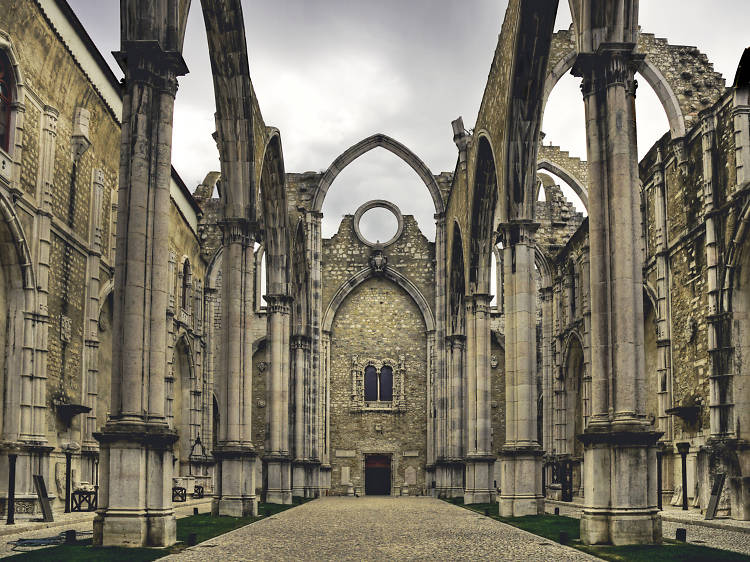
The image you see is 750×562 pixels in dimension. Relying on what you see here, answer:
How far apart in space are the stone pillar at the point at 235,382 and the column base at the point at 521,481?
17.3ft

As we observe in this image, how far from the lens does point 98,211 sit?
21.9m

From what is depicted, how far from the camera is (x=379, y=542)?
41.3ft

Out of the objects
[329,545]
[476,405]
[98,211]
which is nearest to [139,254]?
[329,545]

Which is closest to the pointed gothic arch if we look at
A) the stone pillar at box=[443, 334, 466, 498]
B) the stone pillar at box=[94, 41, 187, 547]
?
the stone pillar at box=[443, 334, 466, 498]

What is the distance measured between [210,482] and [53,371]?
1614 centimetres

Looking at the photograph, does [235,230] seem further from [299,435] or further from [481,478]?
[299,435]

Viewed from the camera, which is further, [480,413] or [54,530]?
[480,413]

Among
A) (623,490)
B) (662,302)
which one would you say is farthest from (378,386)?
(623,490)

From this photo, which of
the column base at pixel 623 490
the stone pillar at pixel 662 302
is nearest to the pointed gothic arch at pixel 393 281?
the stone pillar at pixel 662 302

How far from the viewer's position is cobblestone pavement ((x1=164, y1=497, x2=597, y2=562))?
10.4 meters

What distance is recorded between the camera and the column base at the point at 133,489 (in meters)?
10.8

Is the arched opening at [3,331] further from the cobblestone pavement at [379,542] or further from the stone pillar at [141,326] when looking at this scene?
the stone pillar at [141,326]

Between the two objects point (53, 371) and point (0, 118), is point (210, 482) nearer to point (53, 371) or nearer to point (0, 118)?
point (53, 371)

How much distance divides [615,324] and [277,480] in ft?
53.5
